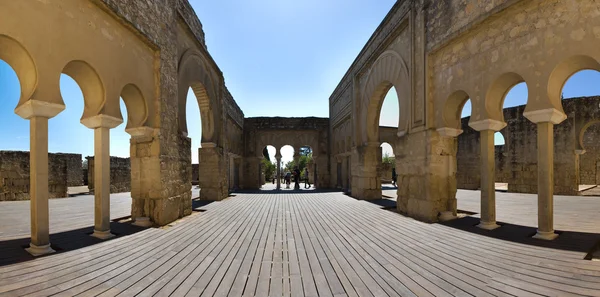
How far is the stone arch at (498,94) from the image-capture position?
497cm

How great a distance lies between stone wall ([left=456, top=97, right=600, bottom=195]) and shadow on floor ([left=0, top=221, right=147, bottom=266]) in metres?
16.0

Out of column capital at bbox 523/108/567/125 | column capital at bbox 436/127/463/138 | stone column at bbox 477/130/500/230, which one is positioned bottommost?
stone column at bbox 477/130/500/230

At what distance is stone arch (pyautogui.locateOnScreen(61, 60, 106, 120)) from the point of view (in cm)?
447

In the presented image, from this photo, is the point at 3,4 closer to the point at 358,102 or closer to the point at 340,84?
the point at 358,102

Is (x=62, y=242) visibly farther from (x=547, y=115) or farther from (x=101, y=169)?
(x=547, y=115)

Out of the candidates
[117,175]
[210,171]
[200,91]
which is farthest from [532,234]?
[117,175]

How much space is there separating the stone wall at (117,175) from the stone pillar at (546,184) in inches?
668

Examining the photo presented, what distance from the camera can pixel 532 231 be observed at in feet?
15.8

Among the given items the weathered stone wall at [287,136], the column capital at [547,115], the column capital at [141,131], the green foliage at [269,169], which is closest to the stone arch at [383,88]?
the column capital at [547,115]

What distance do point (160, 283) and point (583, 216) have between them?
8.85m

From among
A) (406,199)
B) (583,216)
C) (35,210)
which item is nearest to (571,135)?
(583,216)

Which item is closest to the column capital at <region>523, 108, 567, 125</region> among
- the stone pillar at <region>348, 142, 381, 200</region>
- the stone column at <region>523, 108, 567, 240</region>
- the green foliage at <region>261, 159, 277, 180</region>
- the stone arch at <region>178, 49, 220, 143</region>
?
the stone column at <region>523, 108, 567, 240</region>

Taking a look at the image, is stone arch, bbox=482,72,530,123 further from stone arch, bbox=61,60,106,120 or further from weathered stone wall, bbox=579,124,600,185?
weathered stone wall, bbox=579,124,600,185

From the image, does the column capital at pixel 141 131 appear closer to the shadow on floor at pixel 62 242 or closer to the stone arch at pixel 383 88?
the shadow on floor at pixel 62 242
